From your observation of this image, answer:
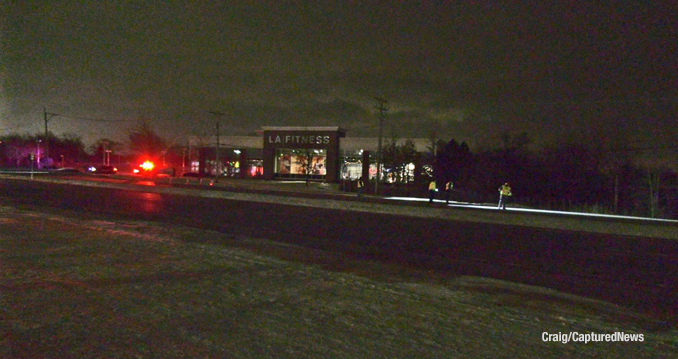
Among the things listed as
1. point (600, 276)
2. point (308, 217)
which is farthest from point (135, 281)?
point (308, 217)

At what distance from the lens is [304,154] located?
74.2 metres

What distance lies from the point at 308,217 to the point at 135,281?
522 inches

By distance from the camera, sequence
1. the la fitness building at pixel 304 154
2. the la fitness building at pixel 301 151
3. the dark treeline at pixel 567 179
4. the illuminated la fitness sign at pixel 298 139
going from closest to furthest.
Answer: the dark treeline at pixel 567 179 → the la fitness building at pixel 304 154 → the la fitness building at pixel 301 151 → the illuminated la fitness sign at pixel 298 139

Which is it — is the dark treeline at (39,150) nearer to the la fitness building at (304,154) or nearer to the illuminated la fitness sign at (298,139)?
the la fitness building at (304,154)

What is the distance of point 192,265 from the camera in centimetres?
937

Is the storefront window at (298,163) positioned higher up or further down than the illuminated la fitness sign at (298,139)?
further down

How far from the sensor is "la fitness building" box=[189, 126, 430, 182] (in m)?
73.7

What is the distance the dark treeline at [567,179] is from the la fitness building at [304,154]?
60.3 feet

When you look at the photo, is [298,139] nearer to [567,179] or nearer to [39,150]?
[567,179]

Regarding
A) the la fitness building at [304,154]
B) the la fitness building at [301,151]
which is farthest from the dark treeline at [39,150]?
the la fitness building at [301,151]

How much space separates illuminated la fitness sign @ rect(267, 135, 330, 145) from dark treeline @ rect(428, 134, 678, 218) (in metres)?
22.0

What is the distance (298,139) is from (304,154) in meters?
2.65

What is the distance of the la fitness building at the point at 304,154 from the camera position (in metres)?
73.7

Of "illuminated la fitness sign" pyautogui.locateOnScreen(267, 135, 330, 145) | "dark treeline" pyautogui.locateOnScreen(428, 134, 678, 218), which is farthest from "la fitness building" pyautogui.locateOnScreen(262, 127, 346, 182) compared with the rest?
Answer: "dark treeline" pyautogui.locateOnScreen(428, 134, 678, 218)
